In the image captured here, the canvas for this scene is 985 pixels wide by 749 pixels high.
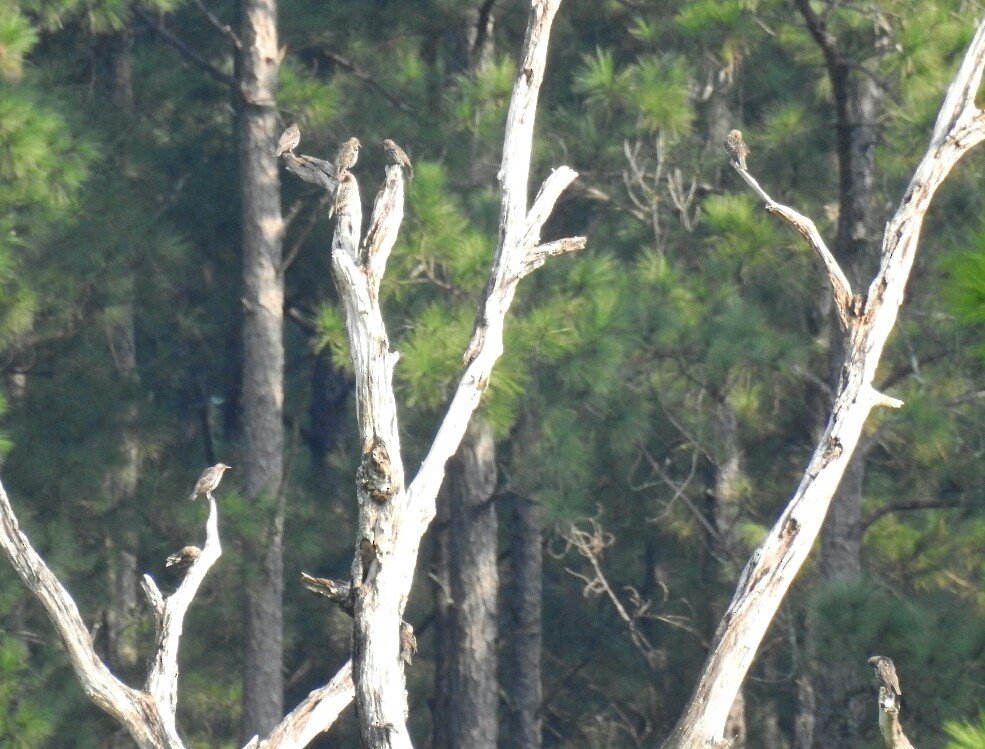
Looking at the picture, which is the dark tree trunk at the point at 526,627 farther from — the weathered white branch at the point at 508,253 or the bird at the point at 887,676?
the bird at the point at 887,676

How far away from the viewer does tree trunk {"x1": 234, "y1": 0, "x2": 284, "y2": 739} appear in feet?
Answer: 27.5

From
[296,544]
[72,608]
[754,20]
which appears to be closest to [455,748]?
[296,544]

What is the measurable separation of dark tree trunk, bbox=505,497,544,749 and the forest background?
0.03 metres

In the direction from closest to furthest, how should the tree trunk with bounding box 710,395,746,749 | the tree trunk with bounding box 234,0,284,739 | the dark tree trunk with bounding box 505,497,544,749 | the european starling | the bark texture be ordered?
the european starling, the bark texture, the tree trunk with bounding box 710,395,746,749, the tree trunk with bounding box 234,0,284,739, the dark tree trunk with bounding box 505,497,544,749

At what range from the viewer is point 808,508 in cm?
264

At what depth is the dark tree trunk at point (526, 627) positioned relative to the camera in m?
9.62

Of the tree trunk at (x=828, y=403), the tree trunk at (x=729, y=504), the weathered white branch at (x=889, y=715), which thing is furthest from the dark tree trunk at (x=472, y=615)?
the weathered white branch at (x=889, y=715)

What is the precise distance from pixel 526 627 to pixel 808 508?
7.18 meters

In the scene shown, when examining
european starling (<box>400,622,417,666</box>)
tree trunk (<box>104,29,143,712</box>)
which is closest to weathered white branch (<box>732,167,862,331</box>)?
european starling (<box>400,622,417,666</box>)

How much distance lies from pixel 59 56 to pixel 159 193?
1136mm

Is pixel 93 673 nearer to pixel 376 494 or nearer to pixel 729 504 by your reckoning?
pixel 376 494

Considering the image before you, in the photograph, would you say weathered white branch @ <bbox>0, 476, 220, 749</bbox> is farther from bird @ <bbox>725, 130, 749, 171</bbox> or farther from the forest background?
the forest background

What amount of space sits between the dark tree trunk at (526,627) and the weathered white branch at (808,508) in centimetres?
689

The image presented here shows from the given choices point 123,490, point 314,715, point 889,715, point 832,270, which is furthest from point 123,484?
point 889,715
